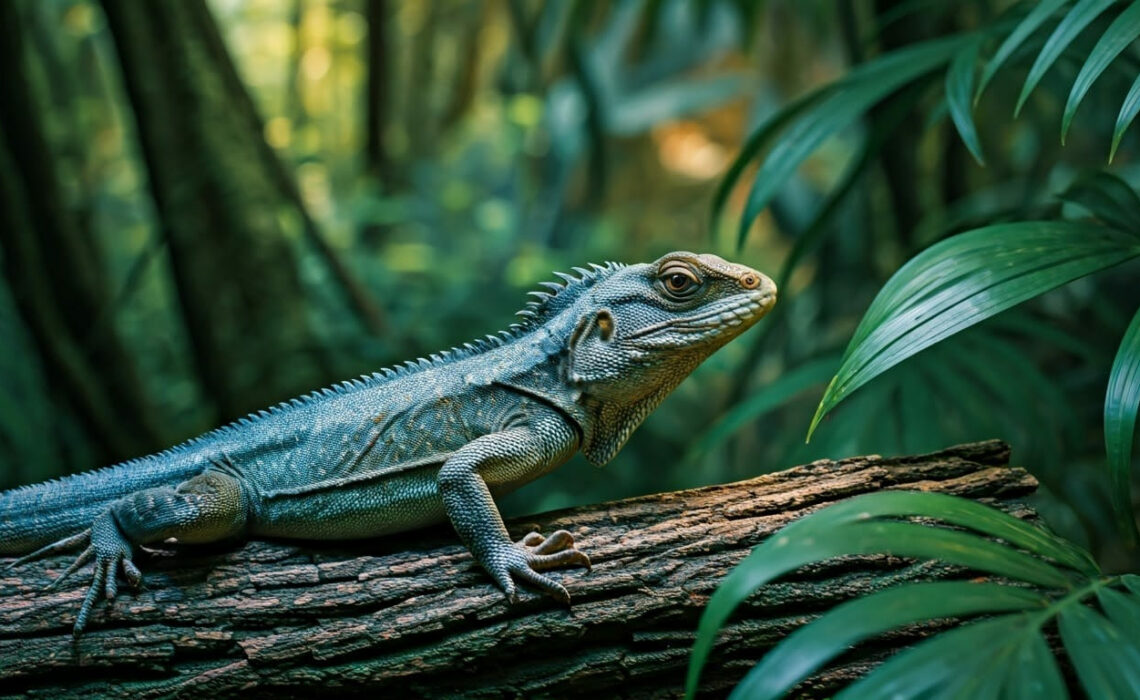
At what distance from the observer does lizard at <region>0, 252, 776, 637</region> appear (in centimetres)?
344

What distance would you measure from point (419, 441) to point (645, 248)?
5.13m

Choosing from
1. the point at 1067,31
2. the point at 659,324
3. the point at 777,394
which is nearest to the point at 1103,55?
the point at 1067,31

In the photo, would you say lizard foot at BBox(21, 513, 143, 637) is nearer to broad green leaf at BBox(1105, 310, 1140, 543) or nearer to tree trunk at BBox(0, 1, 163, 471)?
tree trunk at BBox(0, 1, 163, 471)

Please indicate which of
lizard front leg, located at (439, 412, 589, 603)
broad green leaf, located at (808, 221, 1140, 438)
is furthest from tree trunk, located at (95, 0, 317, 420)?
broad green leaf, located at (808, 221, 1140, 438)

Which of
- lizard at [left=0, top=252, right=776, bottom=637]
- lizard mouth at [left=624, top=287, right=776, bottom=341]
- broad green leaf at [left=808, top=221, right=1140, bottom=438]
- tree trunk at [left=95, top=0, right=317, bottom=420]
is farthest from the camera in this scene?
tree trunk at [left=95, top=0, right=317, bottom=420]

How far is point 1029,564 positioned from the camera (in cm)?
222

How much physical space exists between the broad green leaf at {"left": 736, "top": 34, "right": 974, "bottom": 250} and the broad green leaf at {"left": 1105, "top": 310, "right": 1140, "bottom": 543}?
176cm

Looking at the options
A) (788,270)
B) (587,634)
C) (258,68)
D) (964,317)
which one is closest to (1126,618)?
(964,317)

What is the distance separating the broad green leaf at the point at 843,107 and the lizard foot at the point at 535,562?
1648 millimetres

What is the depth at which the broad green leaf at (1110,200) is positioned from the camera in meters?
3.15

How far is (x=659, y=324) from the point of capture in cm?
359

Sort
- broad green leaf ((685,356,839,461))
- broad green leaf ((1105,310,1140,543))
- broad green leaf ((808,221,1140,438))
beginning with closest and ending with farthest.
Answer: broad green leaf ((1105,310,1140,543))
broad green leaf ((808,221,1140,438))
broad green leaf ((685,356,839,461))

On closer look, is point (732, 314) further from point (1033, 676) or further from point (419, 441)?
point (1033, 676)

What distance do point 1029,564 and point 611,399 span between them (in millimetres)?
1740
